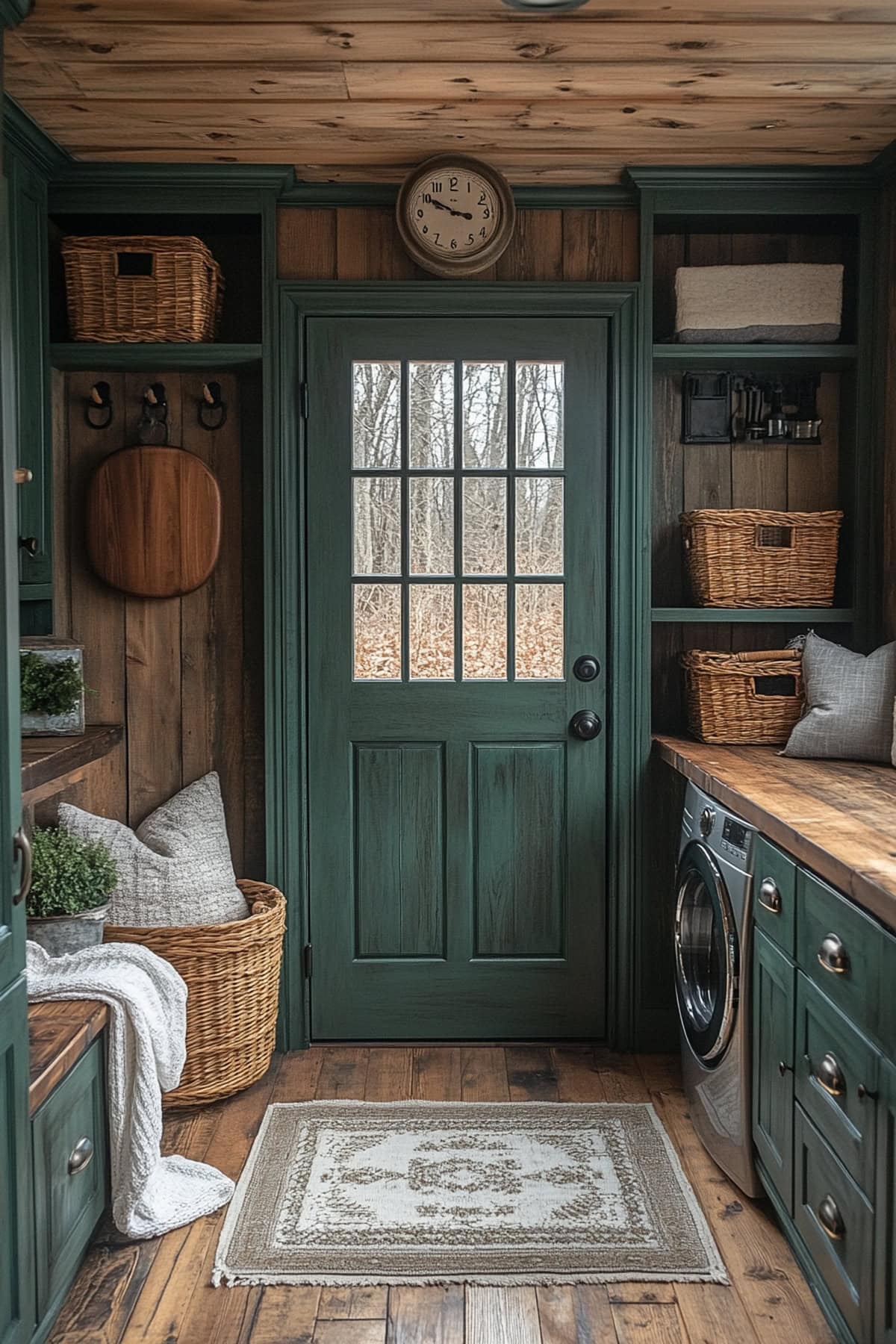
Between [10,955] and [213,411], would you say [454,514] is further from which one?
[10,955]

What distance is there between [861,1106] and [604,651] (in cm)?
176

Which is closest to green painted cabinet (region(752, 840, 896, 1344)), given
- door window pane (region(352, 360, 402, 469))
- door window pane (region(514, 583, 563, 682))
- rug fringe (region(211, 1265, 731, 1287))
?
rug fringe (region(211, 1265, 731, 1287))

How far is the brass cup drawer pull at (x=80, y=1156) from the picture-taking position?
2172mm

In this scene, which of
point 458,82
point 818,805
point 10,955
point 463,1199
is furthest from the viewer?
point 458,82

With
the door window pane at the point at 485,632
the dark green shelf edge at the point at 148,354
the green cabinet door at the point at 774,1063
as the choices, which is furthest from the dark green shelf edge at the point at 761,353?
the green cabinet door at the point at 774,1063

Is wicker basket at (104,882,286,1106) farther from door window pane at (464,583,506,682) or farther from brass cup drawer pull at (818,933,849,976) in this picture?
brass cup drawer pull at (818,933,849,976)

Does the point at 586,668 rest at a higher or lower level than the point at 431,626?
lower

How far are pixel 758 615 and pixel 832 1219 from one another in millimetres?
1741

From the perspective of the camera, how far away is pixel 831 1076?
1.98 m

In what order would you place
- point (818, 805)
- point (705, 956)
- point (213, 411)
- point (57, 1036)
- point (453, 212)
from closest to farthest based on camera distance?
point (57, 1036) → point (818, 805) → point (705, 956) → point (453, 212) → point (213, 411)

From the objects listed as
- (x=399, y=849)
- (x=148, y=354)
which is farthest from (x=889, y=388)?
(x=148, y=354)

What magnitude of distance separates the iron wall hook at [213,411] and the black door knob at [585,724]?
1332mm

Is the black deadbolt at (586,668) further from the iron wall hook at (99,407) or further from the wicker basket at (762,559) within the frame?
the iron wall hook at (99,407)

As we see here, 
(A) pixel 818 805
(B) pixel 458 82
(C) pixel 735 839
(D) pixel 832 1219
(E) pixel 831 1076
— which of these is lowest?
(D) pixel 832 1219
